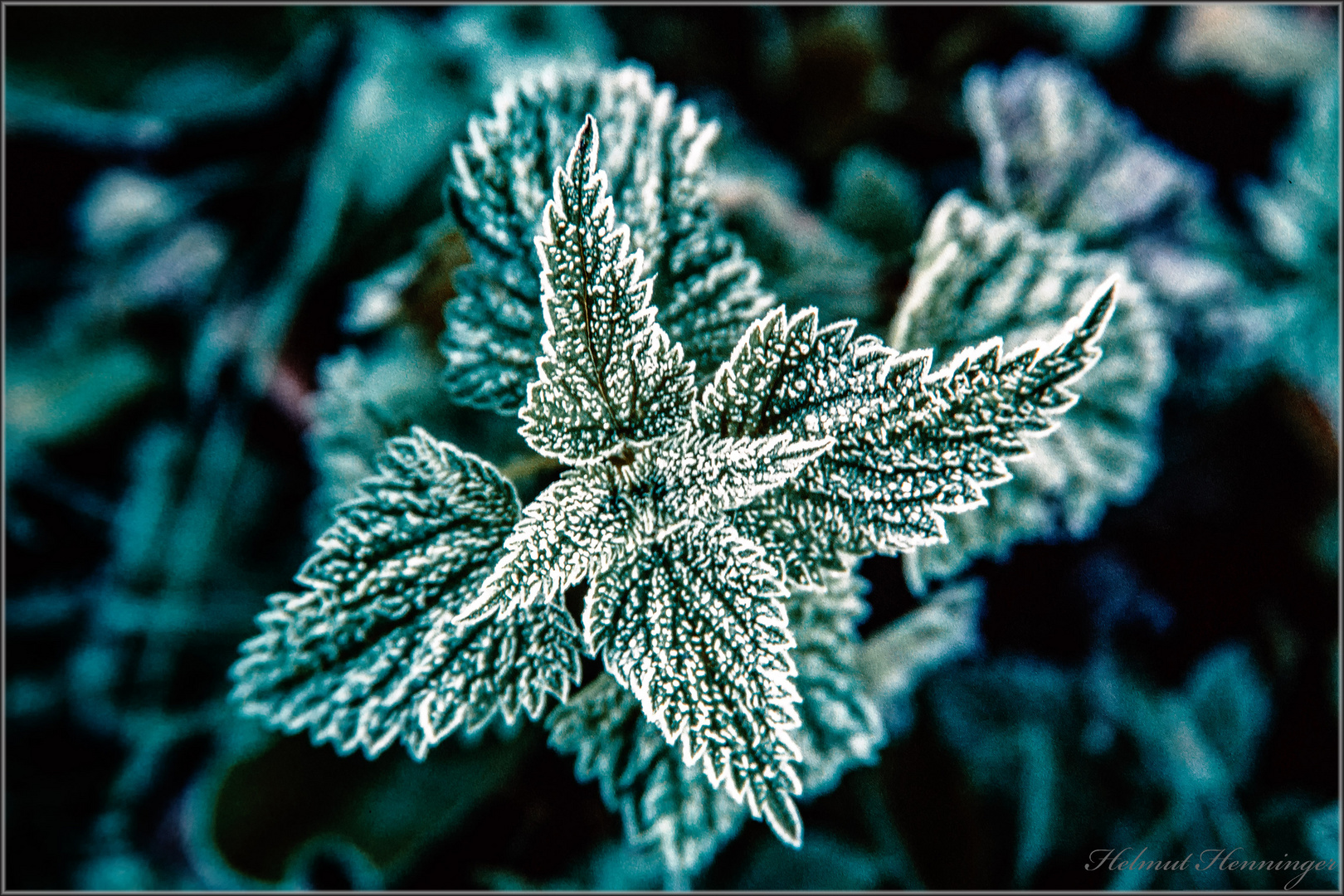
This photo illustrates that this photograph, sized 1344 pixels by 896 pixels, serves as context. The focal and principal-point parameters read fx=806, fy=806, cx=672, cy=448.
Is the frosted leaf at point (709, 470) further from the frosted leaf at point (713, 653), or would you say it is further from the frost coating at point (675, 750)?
the frost coating at point (675, 750)

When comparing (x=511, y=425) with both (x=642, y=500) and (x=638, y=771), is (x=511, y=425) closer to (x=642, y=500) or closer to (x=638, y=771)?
(x=642, y=500)

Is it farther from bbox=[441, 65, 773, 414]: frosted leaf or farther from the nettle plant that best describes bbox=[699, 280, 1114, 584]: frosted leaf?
bbox=[441, 65, 773, 414]: frosted leaf

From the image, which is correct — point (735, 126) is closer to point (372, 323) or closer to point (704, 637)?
point (372, 323)

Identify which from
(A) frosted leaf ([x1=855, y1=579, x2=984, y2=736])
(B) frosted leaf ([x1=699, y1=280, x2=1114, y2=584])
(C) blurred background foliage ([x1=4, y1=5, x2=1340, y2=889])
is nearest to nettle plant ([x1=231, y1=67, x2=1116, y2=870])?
(B) frosted leaf ([x1=699, y1=280, x2=1114, y2=584])

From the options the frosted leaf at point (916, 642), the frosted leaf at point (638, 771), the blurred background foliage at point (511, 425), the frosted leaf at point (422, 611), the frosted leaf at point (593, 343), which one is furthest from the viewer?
the blurred background foliage at point (511, 425)

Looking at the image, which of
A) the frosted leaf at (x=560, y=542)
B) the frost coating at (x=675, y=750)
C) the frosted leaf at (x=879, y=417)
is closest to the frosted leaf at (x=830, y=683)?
the frost coating at (x=675, y=750)

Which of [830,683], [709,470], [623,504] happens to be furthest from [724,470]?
[830,683]
